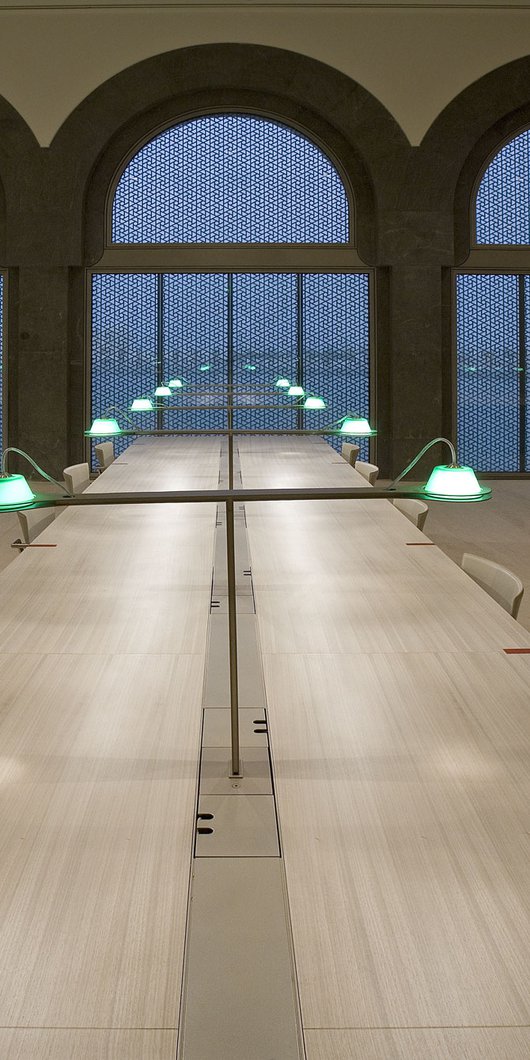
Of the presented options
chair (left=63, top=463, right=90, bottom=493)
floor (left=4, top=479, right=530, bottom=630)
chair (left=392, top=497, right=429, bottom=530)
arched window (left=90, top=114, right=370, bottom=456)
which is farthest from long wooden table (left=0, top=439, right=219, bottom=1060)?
arched window (left=90, top=114, right=370, bottom=456)

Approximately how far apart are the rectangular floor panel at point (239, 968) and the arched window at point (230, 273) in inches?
386

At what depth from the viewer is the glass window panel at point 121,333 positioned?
10.9 m

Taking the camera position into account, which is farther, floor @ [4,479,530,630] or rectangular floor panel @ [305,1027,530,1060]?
floor @ [4,479,530,630]

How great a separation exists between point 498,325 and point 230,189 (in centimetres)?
331

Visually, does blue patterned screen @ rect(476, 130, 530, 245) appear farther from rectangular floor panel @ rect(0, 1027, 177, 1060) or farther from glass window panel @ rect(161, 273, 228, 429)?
rectangular floor panel @ rect(0, 1027, 177, 1060)

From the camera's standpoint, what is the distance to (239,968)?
4.51ft

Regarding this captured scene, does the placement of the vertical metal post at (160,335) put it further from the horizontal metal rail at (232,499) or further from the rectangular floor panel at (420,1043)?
the rectangular floor panel at (420,1043)

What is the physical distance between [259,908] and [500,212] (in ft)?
34.5

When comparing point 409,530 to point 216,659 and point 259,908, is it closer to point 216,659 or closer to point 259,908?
point 216,659

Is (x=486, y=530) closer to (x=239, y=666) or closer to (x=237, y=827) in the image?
(x=239, y=666)

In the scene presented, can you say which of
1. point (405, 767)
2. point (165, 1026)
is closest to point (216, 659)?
point (405, 767)

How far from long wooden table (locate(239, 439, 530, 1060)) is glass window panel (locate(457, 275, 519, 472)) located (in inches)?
314

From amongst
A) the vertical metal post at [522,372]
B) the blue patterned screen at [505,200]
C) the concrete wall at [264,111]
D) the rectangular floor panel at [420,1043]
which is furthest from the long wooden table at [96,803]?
the blue patterned screen at [505,200]

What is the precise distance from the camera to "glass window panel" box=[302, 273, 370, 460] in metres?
11.0
